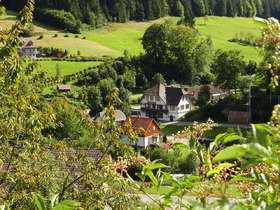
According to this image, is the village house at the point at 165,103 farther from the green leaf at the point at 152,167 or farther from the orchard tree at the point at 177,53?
the green leaf at the point at 152,167

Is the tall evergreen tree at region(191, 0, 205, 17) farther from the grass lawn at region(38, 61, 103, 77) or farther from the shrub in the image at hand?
the shrub

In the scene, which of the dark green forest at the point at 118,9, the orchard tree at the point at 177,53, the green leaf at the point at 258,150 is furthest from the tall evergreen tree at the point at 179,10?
the green leaf at the point at 258,150

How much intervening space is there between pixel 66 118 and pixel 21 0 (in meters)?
91.0

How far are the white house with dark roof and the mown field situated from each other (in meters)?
30.5

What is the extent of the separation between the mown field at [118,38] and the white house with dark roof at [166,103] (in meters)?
30.5

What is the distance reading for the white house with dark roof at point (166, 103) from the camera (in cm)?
5372

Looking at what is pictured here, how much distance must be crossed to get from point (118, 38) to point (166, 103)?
49.7m

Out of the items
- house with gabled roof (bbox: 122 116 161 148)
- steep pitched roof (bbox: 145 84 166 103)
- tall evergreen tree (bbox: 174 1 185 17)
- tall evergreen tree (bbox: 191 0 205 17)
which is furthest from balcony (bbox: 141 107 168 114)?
tall evergreen tree (bbox: 191 0 205 17)

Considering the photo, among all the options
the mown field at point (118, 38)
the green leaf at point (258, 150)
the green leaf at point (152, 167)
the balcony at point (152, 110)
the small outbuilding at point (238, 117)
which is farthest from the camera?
the mown field at point (118, 38)

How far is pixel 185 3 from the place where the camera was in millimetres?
132375

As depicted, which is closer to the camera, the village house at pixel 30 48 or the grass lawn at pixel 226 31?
the village house at pixel 30 48

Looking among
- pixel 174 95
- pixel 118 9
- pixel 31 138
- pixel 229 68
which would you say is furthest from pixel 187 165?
pixel 118 9

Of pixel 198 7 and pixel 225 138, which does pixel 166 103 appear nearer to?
pixel 225 138

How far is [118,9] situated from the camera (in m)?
114
